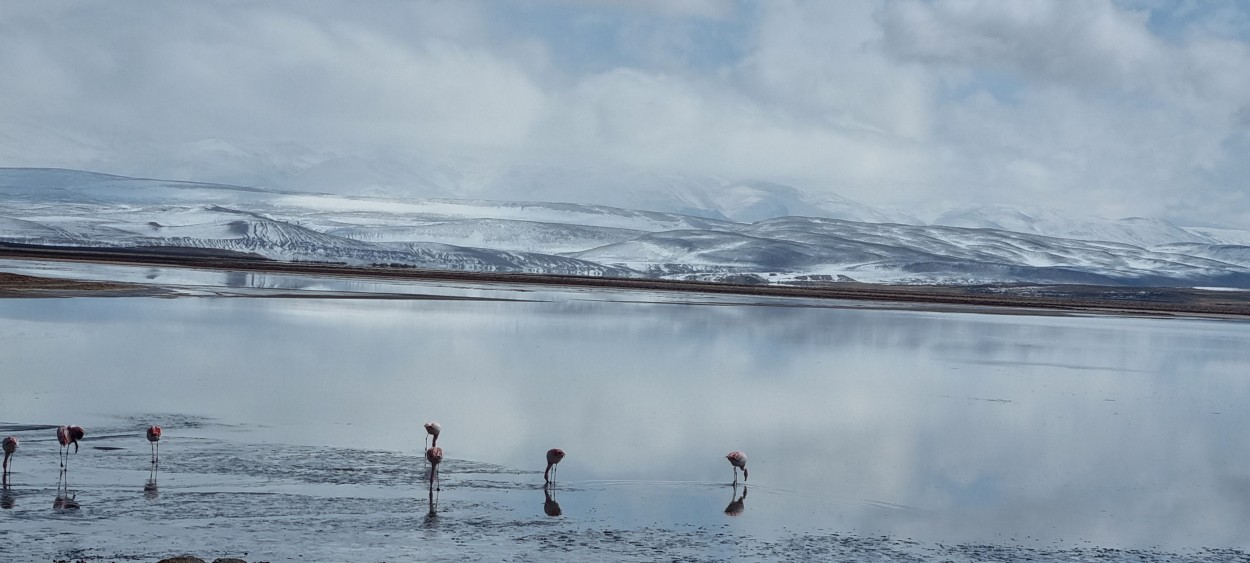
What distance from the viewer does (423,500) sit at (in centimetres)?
1372

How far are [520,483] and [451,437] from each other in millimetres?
2950

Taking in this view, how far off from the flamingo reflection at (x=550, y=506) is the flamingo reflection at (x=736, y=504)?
1.71 m

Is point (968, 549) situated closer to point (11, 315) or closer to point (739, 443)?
point (739, 443)

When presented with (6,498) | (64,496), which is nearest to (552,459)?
(64,496)

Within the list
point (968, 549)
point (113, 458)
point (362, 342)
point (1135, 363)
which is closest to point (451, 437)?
point (113, 458)

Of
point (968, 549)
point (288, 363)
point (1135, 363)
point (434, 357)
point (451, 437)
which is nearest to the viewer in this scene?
point (968, 549)

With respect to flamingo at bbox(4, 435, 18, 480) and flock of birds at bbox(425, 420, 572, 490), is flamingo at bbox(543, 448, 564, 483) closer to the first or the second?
flock of birds at bbox(425, 420, 572, 490)

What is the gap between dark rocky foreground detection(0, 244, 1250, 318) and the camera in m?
49.7

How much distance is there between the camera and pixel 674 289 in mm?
82062

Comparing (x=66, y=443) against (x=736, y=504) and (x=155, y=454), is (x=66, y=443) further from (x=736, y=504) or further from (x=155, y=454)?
(x=736, y=504)

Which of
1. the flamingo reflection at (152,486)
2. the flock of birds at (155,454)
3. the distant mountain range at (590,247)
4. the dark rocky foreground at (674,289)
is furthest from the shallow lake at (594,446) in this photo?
the distant mountain range at (590,247)

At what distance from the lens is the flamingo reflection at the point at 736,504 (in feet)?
46.2

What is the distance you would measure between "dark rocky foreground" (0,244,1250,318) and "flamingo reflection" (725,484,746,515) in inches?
1294

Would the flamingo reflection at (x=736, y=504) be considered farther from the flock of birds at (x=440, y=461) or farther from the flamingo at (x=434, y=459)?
the flamingo at (x=434, y=459)
